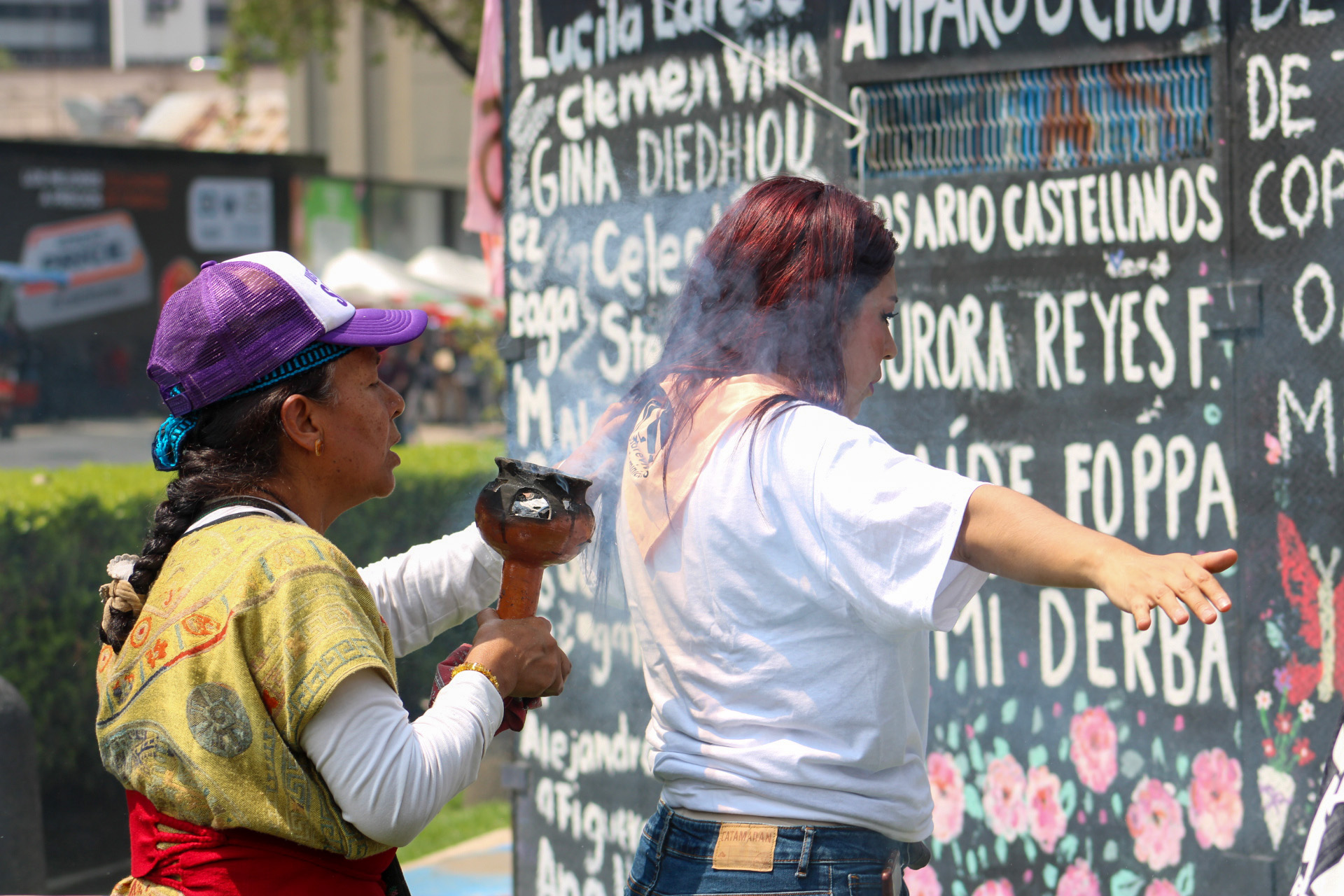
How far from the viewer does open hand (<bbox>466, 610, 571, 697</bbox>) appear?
6.05ft

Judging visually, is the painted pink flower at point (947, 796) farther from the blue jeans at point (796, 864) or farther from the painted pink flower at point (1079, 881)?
the blue jeans at point (796, 864)

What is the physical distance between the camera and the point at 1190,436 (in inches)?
122

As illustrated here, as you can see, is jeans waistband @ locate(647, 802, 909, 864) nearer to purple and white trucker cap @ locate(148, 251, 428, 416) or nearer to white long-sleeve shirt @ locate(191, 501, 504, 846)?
white long-sleeve shirt @ locate(191, 501, 504, 846)

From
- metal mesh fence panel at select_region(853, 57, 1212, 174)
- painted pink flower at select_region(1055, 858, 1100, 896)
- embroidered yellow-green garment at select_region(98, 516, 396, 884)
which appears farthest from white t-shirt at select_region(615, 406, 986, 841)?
metal mesh fence panel at select_region(853, 57, 1212, 174)

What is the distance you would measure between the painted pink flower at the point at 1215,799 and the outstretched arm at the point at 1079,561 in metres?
1.72

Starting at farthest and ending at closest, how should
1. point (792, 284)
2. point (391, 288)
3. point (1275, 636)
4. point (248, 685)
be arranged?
point (391, 288) < point (1275, 636) < point (792, 284) < point (248, 685)

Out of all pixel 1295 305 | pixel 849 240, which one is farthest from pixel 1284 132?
pixel 849 240

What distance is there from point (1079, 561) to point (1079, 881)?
6.56 feet

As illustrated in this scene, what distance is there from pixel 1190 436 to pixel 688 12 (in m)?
1.76

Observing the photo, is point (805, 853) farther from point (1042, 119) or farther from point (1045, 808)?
point (1042, 119)

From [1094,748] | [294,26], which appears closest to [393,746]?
[1094,748]

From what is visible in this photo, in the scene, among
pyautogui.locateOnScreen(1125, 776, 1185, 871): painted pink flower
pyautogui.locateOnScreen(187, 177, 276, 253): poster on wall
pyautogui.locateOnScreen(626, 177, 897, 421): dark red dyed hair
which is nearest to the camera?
pyautogui.locateOnScreen(626, 177, 897, 421): dark red dyed hair

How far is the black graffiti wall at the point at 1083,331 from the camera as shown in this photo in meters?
3.00

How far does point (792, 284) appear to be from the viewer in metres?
1.90
